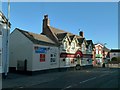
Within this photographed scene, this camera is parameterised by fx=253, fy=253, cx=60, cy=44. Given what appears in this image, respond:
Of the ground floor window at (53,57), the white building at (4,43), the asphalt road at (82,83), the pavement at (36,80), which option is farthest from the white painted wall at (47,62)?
the asphalt road at (82,83)

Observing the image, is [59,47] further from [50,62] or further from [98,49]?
[98,49]

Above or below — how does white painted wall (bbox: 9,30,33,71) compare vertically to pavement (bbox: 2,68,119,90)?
above

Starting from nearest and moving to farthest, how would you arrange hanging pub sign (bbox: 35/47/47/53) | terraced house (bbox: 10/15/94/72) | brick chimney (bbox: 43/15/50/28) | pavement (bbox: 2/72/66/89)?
pavement (bbox: 2/72/66/89) → terraced house (bbox: 10/15/94/72) → hanging pub sign (bbox: 35/47/47/53) → brick chimney (bbox: 43/15/50/28)

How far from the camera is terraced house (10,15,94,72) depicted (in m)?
33.9

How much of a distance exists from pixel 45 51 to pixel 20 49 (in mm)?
4254

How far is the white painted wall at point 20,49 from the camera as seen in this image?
33.5 meters

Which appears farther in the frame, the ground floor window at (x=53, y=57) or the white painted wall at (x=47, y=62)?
the ground floor window at (x=53, y=57)

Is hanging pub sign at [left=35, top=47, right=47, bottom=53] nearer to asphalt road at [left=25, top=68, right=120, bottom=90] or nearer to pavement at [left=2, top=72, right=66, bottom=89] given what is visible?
pavement at [left=2, top=72, right=66, bottom=89]

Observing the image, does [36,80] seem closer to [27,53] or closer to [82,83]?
[82,83]

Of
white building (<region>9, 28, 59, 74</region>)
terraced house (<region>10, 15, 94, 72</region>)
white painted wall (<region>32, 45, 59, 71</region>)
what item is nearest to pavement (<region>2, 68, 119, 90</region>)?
white building (<region>9, 28, 59, 74</region>)

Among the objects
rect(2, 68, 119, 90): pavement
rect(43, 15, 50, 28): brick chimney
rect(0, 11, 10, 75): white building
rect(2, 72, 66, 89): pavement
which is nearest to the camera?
rect(2, 72, 66, 89): pavement

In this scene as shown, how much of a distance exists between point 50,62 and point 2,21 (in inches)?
540

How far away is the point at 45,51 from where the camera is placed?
37.4 m

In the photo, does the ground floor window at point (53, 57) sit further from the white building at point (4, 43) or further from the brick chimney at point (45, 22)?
the white building at point (4, 43)
